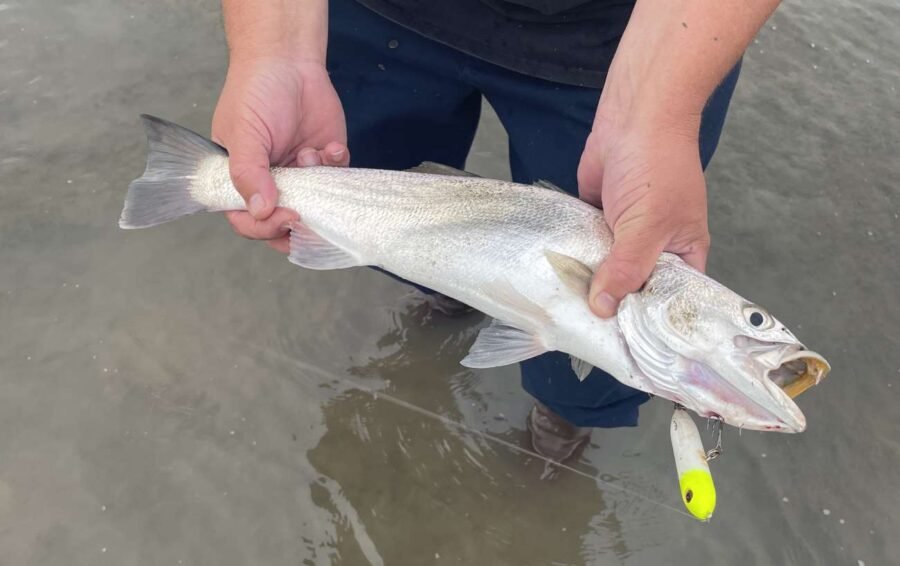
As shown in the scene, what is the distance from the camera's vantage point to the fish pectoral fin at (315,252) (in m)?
2.14

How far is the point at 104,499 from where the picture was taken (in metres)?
2.63

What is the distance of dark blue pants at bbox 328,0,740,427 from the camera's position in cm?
218

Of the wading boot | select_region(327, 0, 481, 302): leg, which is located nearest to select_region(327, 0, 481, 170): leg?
select_region(327, 0, 481, 302): leg

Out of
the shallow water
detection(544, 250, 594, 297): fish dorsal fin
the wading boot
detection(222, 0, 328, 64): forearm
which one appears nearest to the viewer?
detection(544, 250, 594, 297): fish dorsal fin

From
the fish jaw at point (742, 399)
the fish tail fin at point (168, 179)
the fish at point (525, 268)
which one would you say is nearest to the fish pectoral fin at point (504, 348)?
the fish at point (525, 268)

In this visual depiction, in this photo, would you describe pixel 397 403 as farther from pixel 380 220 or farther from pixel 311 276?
pixel 380 220

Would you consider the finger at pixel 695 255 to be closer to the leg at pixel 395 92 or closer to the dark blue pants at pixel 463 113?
the dark blue pants at pixel 463 113

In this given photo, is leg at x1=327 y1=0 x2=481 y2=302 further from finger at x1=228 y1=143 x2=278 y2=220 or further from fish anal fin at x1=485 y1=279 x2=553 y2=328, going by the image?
fish anal fin at x1=485 y1=279 x2=553 y2=328

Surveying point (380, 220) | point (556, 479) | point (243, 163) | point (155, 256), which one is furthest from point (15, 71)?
point (556, 479)

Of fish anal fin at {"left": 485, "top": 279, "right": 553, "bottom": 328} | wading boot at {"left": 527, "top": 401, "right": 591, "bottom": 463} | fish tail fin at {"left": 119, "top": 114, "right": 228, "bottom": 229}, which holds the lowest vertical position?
wading boot at {"left": 527, "top": 401, "right": 591, "bottom": 463}

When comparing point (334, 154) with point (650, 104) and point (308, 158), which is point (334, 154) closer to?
point (308, 158)

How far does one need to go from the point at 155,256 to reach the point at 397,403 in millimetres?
1405

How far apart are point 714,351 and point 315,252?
3.96ft

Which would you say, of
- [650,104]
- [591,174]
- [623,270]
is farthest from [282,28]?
[623,270]
